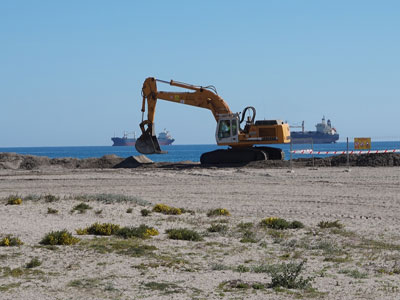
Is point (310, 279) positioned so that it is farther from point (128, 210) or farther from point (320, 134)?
point (320, 134)

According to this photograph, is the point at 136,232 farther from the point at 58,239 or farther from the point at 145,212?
the point at 145,212

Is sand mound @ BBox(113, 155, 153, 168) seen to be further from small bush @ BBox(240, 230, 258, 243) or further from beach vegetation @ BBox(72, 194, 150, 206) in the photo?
small bush @ BBox(240, 230, 258, 243)

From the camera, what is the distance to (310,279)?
32.8 ft

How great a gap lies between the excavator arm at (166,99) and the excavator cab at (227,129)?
1.90 feet

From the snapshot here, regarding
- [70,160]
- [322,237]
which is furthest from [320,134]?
[322,237]

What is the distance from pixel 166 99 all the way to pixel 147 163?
4282 mm

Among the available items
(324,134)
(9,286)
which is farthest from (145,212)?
(324,134)

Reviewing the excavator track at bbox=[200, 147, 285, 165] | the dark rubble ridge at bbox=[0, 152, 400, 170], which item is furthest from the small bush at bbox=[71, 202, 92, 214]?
the excavator track at bbox=[200, 147, 285, 165]

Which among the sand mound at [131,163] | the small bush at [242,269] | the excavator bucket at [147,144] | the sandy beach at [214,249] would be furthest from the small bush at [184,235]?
the sand mound at [131,163]

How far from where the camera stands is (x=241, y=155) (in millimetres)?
40438

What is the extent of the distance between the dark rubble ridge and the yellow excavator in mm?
1198

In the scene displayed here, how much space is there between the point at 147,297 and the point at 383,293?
126 inches

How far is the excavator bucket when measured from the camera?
130ft

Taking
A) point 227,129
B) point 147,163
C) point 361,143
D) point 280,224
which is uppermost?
point 227,129
